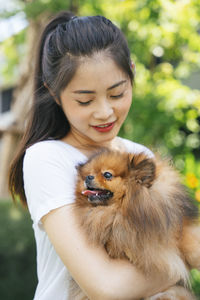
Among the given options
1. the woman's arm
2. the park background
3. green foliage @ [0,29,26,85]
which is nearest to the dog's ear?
the woman's arm

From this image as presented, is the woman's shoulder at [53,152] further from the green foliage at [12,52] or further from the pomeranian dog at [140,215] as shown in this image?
the green foliage at [12,52]

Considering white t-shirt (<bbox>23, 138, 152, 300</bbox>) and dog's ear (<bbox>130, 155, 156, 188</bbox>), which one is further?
dog's ear (<bbox>130, 155, 156, 188</bbox>)

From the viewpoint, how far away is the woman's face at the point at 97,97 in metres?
1.76

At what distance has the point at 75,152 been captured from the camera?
195 cm

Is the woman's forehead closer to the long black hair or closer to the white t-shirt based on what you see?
the long black hair

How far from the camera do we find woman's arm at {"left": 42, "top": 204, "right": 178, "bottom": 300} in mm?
1515

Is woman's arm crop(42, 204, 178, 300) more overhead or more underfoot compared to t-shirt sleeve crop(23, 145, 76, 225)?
more underfoot

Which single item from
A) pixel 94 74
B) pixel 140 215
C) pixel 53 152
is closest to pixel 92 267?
pixel 140 215

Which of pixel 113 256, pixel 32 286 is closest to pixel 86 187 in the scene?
pixel 113 256

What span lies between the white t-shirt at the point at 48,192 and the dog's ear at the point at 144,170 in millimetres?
294

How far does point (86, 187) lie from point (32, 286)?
369 centimetres

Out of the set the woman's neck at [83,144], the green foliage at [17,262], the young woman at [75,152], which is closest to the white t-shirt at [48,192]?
the young woman at [75,152]

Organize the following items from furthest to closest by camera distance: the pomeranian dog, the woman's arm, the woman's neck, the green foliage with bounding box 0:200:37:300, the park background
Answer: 1. the green foliage with bounding box 0:200:37:300
2. the park background
3. the woman's neck
4. the pomeranian dog
5. the woman's arm

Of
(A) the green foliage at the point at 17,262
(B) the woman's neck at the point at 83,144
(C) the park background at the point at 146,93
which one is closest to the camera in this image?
(B) the woman's neck at the point at 83,144
